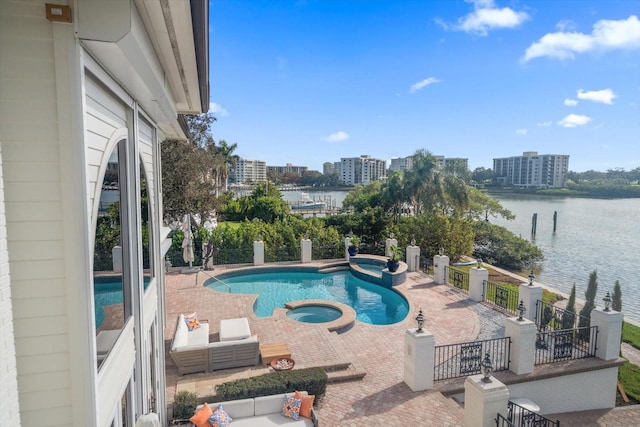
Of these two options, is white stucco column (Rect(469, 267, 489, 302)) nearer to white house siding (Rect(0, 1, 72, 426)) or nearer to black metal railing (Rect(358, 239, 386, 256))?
black metal railing (Rect(358, 239, 386, 256))

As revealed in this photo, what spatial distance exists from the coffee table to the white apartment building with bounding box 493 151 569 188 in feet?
360

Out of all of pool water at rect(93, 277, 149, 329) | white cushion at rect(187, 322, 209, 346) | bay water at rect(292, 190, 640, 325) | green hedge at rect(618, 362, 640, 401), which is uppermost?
pool water at rect(93, 277, 149, 329)

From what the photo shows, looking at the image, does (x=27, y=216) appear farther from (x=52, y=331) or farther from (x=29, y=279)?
(x=52, y=331)

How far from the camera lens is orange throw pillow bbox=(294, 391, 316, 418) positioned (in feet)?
20.9

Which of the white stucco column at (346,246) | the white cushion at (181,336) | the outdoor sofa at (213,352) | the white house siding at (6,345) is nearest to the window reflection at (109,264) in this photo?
the white house siding at (6,345)

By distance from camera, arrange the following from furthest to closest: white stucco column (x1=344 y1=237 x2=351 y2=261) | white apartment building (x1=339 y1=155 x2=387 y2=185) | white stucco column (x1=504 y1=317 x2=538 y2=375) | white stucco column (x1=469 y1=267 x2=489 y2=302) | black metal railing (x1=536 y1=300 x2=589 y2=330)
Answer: white apartment building (x1=339 y1=155 x2=387 y2=185) < white stucco column (x1=344 y1=237 x2=351 y2=261) < white stucco column (x1=469 y1=267 x2=489 y2=302) < black metal railing (x1=536 y1=300 x2=589 y2=330) < white stucco column (x1=504 y1=317 x2=538 y2=375)

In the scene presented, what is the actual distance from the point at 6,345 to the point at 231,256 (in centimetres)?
1656

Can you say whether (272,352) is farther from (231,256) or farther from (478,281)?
(231,256)

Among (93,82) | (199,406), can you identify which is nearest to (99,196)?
(93,82)

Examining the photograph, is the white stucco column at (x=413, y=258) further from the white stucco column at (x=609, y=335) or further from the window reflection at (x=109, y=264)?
the window reflection at (x=109, y=264)

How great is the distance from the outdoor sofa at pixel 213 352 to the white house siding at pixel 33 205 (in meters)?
6.39

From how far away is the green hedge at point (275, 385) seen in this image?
669cm

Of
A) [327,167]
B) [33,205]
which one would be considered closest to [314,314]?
[33,205]

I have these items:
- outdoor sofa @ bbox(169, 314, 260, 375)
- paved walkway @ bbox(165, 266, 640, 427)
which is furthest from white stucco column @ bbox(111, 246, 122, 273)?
outdoor sofa @ bbox(169, 314, 260, 375)
